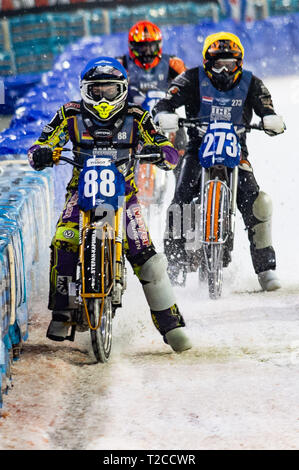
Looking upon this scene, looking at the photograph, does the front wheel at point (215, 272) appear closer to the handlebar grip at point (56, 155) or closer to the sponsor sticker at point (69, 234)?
the sponsor sticker at point (69, 234)

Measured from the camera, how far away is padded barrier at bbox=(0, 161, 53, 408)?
550 cm

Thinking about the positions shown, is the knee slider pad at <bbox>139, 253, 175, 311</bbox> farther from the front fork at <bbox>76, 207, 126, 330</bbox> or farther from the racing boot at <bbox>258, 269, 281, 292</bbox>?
the racing boot at <bbox>258, 269, 281, 292</bbox>

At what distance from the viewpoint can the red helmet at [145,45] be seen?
1025cm

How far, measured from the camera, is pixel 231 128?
7.24 metres

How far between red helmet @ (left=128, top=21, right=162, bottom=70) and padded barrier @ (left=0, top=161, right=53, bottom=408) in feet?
9.60

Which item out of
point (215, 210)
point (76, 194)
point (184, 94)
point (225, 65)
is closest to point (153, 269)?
point (76, 194)

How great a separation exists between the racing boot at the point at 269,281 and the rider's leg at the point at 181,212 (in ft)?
2.30

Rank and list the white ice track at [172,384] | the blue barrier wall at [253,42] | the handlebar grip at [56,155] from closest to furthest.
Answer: the white ice track at [172,384] < the handlebar grip at [56,155] < the blue barrier wall at [253,42]

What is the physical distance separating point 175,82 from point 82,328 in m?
2.96

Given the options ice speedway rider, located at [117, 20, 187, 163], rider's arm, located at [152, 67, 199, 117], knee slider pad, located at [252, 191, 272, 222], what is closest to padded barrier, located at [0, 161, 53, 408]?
rider's arm, located at [152, 67, 199, 117]

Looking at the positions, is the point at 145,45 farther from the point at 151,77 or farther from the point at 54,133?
the point at 54,133

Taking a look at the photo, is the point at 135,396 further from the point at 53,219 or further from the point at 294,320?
the point at 53,219

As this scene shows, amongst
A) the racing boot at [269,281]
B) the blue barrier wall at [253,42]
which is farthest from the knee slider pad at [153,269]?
the blue barrier wall at [253,42]

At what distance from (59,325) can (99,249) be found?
0.71m
